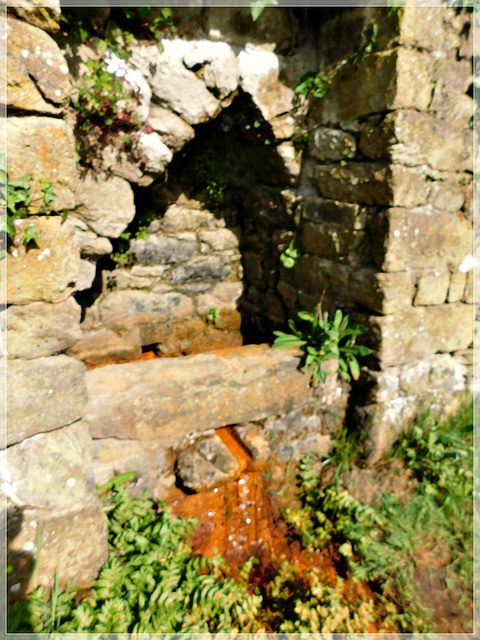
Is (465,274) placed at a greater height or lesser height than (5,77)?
lesser

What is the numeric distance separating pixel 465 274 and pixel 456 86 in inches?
43.2

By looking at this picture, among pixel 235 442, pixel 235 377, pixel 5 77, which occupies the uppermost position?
pixel 5 77

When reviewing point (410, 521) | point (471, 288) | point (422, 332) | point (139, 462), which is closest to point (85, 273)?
point (139, 462)

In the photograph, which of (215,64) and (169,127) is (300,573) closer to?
(169,127)

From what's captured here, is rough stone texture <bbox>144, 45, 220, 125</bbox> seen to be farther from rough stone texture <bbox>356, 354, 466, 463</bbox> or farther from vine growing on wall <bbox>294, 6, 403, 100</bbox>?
rough stone texture <bbox>356, 354, 466, 463</bbox>

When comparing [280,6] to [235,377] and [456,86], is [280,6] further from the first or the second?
[235,377]

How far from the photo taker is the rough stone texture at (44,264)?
145 cm

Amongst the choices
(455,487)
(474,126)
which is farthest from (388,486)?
(474,126)

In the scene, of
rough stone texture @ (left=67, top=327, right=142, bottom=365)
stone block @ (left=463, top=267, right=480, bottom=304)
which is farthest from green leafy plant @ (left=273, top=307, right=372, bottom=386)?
rough stone texture @ (left=67, top=327, right=142, bottom=365)

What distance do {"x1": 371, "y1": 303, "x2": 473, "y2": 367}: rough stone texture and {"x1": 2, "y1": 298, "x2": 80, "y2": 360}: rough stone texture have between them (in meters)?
1.66

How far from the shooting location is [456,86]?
2266 millimetres

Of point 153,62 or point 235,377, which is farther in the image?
point 235,377

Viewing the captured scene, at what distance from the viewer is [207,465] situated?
2242 millimetres

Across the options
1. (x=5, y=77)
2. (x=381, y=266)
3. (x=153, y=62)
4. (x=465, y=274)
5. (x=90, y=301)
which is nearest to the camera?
(x=5, y=77)
